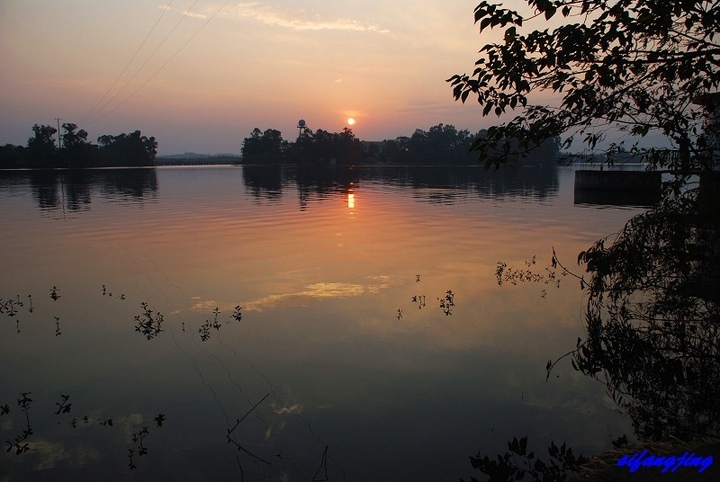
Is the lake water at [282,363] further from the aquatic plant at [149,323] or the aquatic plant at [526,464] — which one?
the aquatic plant at [526,464]

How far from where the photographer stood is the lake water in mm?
7988

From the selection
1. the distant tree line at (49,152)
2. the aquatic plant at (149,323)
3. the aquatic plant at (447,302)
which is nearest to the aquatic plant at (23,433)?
the aquatic plant at (149,323)

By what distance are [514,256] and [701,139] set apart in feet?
50.5

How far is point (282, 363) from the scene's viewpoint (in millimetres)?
11320

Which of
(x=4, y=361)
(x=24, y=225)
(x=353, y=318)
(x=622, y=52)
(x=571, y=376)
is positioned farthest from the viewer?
(x=24, y=225)

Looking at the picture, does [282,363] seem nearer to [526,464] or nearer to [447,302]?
[526,464]

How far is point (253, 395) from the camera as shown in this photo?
9.84 m

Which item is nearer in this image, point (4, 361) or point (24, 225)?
point (4, 361)

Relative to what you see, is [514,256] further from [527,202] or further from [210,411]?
[527,202]

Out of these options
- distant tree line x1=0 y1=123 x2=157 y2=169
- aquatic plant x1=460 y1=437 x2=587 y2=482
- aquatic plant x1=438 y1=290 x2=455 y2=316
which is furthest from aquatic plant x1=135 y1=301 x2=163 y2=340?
distant tree line x1=0 y1=123 x2=157 y2=169

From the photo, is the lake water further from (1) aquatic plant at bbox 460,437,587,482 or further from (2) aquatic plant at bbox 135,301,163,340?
(1) aquatic plant at bbox 460,437,587,482

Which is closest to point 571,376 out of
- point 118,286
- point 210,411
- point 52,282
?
point 210,411

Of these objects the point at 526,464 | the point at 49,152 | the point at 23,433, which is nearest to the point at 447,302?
the point at 526,464

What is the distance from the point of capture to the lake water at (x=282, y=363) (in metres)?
7.99
